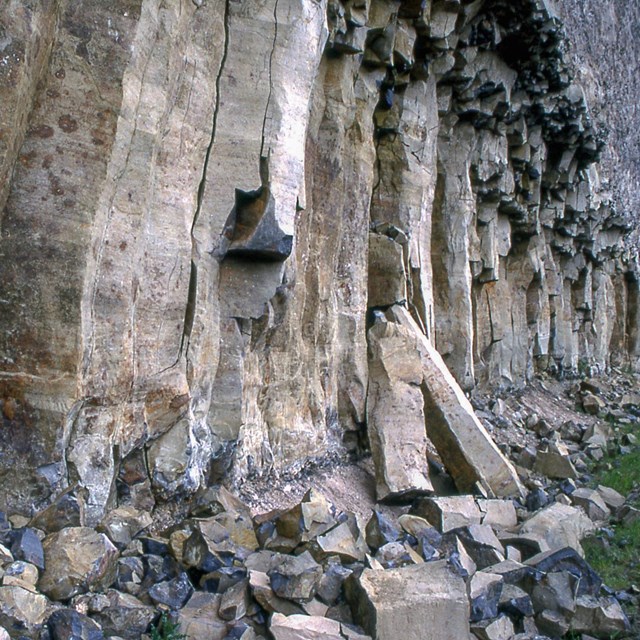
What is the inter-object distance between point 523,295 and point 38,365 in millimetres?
12196

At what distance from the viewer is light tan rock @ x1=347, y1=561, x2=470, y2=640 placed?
359 centimetres

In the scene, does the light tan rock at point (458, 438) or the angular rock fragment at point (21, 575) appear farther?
the light tan rock at point (458, 438)

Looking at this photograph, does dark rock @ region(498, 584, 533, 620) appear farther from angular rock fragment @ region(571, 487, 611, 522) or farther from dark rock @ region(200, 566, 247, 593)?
angular rock fragment @ region(571, 487, 611, 522)

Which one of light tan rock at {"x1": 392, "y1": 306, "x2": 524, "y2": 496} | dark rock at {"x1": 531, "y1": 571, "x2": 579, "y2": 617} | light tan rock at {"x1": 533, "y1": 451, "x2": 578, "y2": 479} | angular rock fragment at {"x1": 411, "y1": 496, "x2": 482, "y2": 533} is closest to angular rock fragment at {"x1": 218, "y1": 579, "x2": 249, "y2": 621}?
dark rock at {"x1": 531, "y1": 571, "x2": 579, "y2": 617}

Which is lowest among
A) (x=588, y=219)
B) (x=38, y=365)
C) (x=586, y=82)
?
(x=38, y=365)

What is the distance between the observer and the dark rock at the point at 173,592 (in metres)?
3.53

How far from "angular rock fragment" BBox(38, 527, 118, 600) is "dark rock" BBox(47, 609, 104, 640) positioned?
0.18 m

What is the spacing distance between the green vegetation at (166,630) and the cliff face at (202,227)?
94 cm

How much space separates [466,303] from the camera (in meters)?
10.6

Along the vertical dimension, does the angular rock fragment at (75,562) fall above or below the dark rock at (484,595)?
above

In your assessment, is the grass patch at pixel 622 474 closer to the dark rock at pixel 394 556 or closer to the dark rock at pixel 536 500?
the dark rock at pixel 536 500

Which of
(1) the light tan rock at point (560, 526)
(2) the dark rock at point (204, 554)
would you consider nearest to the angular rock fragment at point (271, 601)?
(2) the dark rock at point (204, 554)

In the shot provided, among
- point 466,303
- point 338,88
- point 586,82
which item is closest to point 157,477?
point 338,88

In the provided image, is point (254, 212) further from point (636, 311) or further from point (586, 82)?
point (636, 311)
